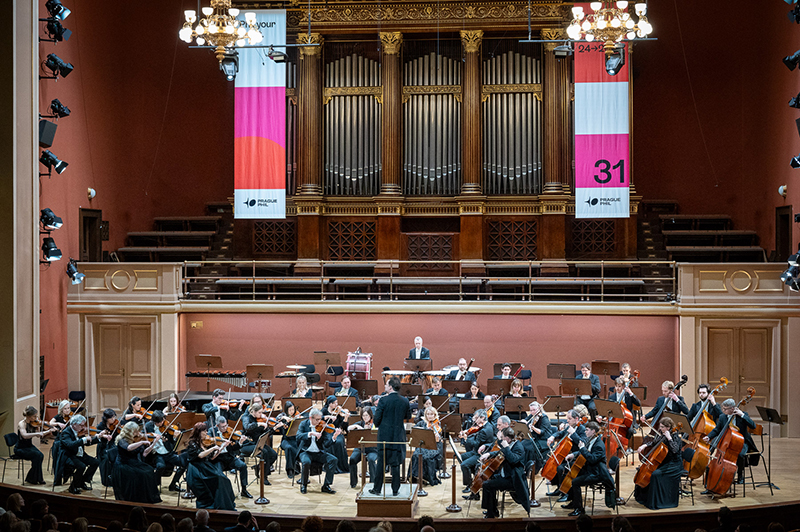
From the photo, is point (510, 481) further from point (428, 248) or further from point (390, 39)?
point (390, 39)

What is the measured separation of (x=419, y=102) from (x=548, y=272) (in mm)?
4028

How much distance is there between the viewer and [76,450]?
9594mm

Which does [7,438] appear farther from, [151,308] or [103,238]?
[103,238]

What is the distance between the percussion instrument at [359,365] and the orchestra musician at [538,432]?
3.88 metres

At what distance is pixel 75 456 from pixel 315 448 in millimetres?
2850

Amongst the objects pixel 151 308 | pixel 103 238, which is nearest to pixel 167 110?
pixel 103 238

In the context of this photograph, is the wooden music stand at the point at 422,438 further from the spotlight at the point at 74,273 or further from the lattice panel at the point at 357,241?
the lattice panel at the point at 357,241

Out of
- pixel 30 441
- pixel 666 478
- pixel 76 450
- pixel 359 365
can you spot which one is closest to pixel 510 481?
pixel 666 478

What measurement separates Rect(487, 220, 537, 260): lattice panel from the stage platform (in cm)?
529

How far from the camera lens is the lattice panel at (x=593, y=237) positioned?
599 inches

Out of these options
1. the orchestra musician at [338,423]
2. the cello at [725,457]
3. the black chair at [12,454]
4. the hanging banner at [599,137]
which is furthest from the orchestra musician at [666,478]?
the black chair at [12,454]

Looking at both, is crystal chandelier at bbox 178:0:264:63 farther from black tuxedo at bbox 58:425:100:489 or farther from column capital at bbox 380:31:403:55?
black tuxedo at bbox 58:425:100:489

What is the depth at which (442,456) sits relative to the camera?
10.3 m

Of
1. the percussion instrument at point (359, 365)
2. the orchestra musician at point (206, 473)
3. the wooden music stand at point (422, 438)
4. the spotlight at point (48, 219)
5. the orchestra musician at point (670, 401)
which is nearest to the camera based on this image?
the wooden music stand at point (422, 438)
